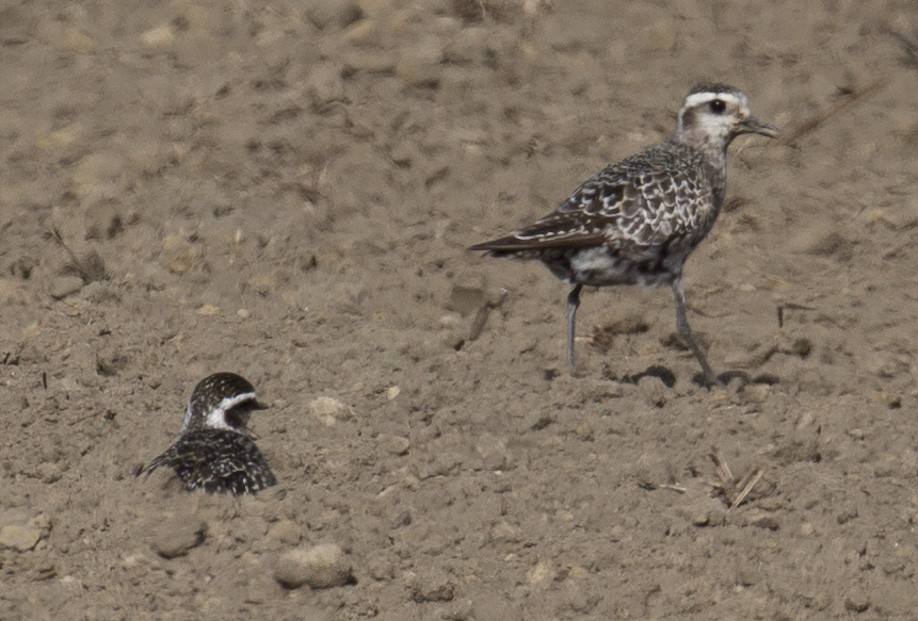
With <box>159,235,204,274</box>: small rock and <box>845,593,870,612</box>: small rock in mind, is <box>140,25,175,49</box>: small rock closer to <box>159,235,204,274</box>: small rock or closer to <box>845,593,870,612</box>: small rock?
<box>159,235,204,274</box>: small rock

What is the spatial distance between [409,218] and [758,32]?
3.21 m

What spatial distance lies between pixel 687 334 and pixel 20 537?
3799 mm

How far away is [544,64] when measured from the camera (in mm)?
13328

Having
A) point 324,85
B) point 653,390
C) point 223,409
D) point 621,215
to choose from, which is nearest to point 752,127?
point 621,215

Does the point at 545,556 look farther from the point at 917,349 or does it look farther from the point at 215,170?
the point at 215,170

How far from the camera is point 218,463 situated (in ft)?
30.0

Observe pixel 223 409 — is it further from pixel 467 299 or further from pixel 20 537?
pixel 467 299

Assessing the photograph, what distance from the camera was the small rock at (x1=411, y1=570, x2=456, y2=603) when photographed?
8.32m

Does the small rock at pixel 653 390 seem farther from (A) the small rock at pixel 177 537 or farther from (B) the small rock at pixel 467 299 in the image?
(A) the small rock at pixel 177 537

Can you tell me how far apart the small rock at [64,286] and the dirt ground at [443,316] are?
6 centimetres

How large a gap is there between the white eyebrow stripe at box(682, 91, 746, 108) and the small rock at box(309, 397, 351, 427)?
292 cm

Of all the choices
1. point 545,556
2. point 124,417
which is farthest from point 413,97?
point 545,556

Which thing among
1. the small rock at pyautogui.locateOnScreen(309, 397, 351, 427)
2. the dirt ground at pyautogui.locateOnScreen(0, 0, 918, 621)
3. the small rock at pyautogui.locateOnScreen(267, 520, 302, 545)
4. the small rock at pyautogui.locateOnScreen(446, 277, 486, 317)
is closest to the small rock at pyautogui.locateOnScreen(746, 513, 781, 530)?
the dirt ground at pyautogui.locateOnScreen(0, 0, 918, 621)

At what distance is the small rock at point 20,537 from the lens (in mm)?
8703
